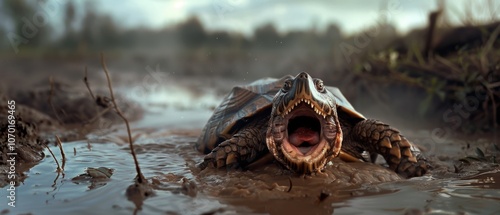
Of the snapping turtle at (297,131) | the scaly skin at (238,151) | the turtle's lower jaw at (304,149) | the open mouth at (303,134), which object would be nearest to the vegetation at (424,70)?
the snapping turtle at (297,131)

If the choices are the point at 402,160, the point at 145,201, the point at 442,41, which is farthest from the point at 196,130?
the point at 442,41

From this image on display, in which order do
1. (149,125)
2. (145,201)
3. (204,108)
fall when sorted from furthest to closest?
(204,108)
(149,125)
(145,201)

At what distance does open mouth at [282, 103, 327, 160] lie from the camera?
2.80 meters

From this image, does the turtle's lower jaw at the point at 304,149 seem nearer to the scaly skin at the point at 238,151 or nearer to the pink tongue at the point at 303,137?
the pink tongue at the point at 303,137

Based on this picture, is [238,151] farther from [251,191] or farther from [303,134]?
[251,191]

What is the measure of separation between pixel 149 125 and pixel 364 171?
13.6 ft

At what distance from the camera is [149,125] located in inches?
259

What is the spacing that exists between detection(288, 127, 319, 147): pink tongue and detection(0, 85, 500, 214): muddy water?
225 millimetres

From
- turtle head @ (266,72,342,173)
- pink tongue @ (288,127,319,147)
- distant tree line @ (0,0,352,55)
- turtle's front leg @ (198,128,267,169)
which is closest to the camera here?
turtle head @ (266,72,342,173)

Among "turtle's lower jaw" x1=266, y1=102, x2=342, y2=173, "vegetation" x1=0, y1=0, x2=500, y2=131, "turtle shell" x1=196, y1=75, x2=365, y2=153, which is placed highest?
"vegetation" x1=0, y1=0, x2=500, y2=131

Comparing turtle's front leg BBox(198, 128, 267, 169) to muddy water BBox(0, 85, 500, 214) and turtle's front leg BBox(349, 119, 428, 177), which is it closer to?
muddy water BBox(0, 85, 500, 214)

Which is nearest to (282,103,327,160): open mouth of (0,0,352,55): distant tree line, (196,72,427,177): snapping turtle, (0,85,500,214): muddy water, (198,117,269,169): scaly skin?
(196,72,427,177): snapping turtle

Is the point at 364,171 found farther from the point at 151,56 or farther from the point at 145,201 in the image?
the point at 151,56

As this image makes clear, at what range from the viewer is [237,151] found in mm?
3270
